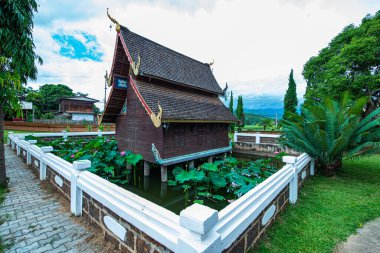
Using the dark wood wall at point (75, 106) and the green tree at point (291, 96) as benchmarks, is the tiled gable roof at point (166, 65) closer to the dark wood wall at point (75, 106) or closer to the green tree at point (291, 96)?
the green tree at point (291, 96)

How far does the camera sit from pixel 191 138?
8.49 meters

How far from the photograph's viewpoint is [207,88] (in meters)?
11.3

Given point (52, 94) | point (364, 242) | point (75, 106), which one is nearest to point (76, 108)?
point (75, 106)

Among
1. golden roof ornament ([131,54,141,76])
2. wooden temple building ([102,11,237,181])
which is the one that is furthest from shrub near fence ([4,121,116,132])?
golden roof ornament ([131,54,141,76])

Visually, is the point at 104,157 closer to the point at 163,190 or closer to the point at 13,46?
the point at 163,190

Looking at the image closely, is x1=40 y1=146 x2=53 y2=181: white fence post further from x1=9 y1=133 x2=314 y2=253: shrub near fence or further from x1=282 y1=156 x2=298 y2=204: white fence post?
x1=282 y1=156 x2=298 y2=204: white fence post

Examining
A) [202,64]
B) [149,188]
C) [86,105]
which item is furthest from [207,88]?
[86,105]

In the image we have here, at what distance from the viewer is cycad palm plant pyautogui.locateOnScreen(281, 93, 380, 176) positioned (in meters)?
4.99

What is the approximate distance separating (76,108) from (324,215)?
114 ft

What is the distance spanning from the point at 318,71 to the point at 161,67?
15073 mm

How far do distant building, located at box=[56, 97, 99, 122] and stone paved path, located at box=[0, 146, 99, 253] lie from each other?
28.4m

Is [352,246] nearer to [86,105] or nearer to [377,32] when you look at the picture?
[377,32]

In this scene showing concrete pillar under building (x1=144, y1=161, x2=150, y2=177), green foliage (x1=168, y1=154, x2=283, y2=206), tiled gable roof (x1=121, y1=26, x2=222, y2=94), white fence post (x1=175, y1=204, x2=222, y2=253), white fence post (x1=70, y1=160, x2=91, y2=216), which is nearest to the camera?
white fence post (x1=175, y1=204, x2=222, y2=253)

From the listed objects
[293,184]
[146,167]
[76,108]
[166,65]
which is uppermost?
[166,65]
